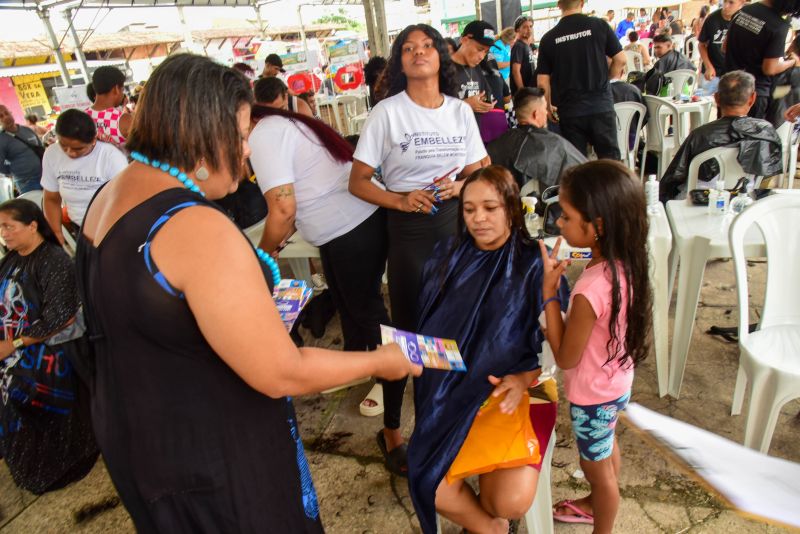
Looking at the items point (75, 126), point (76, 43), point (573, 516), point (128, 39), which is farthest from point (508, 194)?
point (128, 39)

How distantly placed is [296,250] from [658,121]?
381cm

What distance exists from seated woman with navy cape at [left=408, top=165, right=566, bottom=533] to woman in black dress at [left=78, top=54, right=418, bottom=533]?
626 mm

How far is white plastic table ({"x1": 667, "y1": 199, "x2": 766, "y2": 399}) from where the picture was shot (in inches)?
85.8

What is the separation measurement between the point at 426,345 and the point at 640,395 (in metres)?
1.66

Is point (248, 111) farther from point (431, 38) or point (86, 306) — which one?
point (431, 38)

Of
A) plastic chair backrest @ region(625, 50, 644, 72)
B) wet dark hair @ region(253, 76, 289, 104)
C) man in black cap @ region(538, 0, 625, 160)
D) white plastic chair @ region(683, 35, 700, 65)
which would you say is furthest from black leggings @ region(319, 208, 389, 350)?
white plastic chair @ region(683, 35, 700, 65)

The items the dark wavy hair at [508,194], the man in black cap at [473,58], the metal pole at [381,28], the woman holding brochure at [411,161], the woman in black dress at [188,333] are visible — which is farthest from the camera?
the metal pole at [381,28]

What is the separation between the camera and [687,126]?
210 inches

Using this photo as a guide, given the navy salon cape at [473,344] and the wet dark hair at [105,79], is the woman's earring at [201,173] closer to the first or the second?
the navy salon cape at [473,344]

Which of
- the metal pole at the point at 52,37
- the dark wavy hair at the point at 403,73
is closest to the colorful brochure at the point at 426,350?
the dark wavy hair at the point at 403,73

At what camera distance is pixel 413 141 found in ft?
6.82

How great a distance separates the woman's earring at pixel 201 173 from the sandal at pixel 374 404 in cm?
186

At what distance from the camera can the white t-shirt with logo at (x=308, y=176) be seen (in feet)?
6.28

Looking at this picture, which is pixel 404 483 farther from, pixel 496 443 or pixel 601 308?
pixel 601 308
